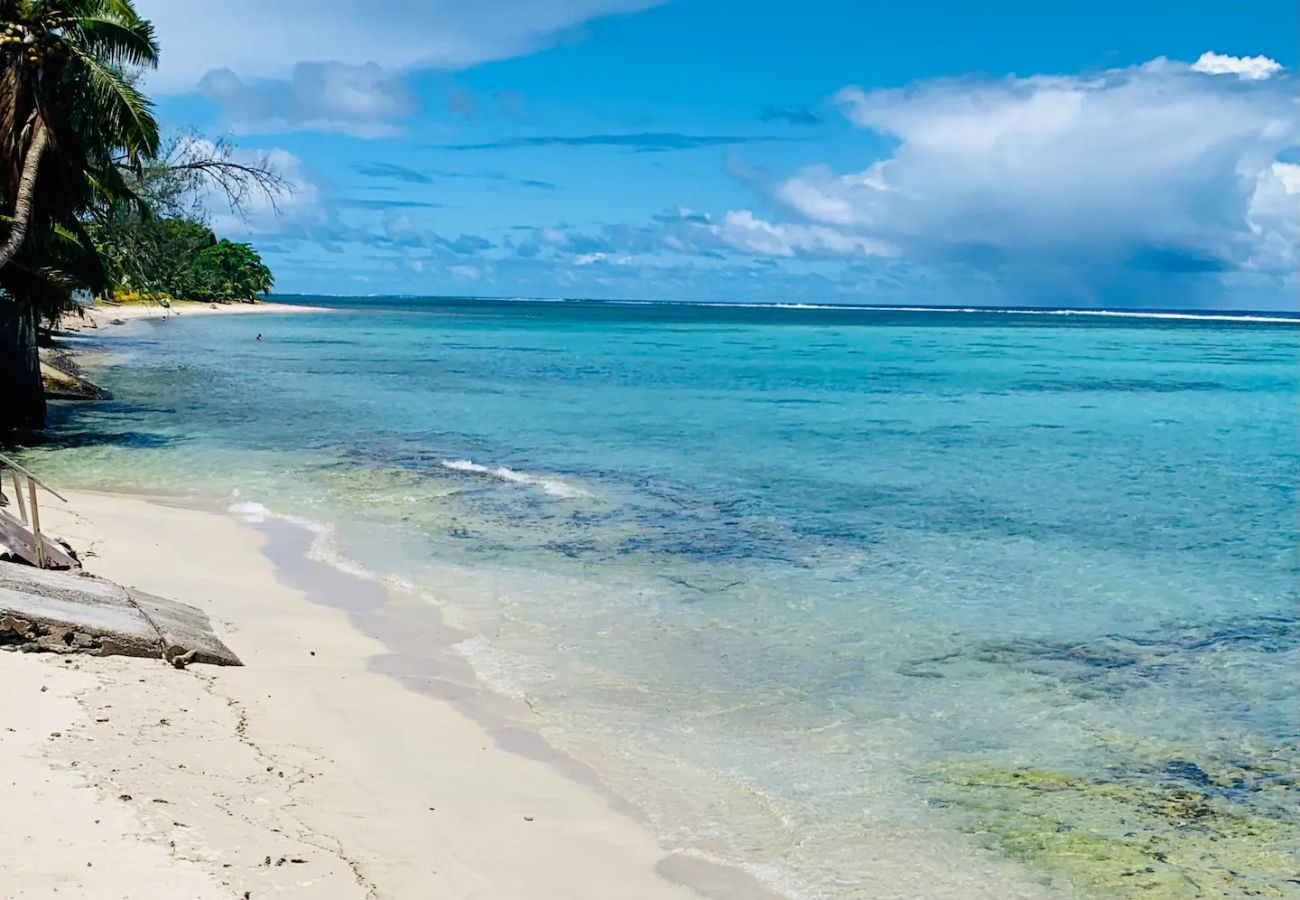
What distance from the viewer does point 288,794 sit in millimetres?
6820

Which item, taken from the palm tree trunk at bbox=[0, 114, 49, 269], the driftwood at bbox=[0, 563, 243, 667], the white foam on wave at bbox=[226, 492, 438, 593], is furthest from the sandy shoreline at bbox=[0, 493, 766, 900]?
the palm tree trunk at bbox=[0, 114, 49, 269]

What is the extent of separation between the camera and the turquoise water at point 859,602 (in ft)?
24.7

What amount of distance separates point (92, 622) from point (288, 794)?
9.07ft

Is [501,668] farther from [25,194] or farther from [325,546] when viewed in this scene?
[25,194]

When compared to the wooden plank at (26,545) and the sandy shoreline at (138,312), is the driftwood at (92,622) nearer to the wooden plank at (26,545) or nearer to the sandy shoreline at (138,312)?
the wooden plank at (26,545)

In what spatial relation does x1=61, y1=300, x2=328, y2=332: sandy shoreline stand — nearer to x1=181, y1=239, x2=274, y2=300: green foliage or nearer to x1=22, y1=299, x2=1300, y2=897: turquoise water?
x1=181, y1=239, x2=274, y2=300: green foliage

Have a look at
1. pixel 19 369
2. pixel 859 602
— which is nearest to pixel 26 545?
pixel 859 602

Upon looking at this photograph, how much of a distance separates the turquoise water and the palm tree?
3.36m

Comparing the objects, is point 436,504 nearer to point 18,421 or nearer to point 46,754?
point 18,421

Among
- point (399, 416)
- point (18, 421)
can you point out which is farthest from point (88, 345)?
point (18, 421)

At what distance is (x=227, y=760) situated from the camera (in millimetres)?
7086

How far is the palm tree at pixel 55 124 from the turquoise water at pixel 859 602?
11.0ft

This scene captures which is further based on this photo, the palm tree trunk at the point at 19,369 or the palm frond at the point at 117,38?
the palm tree trunk at the point at 19,369

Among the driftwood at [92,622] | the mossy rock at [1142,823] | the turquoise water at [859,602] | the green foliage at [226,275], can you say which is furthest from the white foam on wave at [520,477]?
the green foliage at [226,275]
